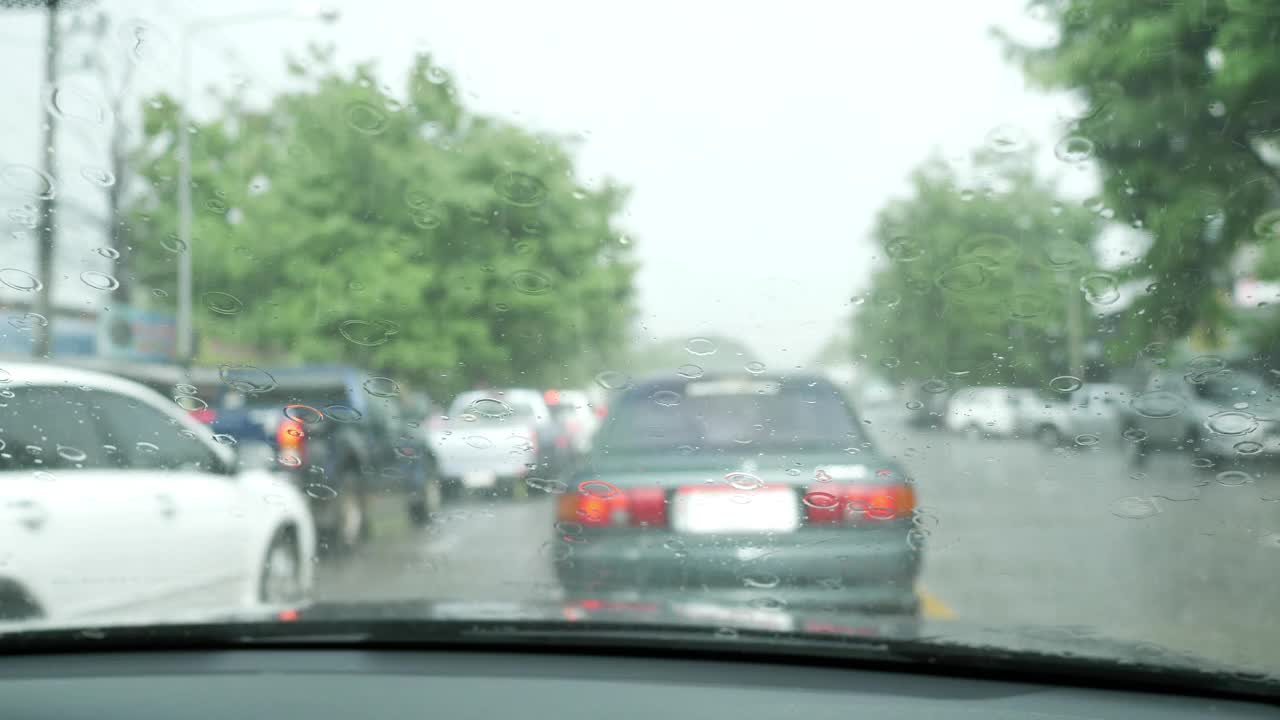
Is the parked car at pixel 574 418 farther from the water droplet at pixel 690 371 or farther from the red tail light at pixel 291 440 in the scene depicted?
the red tail light at pixel 291 440

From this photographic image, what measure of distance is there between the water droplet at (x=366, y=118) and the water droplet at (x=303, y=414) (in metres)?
0.96

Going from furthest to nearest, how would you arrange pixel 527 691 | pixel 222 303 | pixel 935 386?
pixel 222 303 < pixel 935 386 < pixel 527 691

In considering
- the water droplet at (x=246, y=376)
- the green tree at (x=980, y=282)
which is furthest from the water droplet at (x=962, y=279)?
the water droplet at (x=246, y=376)

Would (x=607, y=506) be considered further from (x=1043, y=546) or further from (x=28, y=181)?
(x=28, y=181)

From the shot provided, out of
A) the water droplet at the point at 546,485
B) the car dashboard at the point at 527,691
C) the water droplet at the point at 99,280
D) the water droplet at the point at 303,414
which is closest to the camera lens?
the car dashboard at the point at 527,691

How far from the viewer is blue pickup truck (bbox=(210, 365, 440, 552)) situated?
13.6 ft

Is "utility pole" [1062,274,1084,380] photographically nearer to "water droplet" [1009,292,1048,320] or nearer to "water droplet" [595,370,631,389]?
"water droplet" [1009,292,1048,320]

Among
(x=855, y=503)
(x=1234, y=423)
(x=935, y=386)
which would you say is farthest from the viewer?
(x=855, y=503)

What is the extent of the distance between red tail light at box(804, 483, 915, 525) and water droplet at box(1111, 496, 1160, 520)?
64 centimetres

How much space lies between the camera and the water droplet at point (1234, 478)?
3.52 metres

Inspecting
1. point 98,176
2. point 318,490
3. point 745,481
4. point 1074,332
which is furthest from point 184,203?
point 1074,332

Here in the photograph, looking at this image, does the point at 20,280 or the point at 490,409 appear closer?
the point at 20,280

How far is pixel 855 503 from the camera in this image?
157 inches

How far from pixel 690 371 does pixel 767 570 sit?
2.32ft
